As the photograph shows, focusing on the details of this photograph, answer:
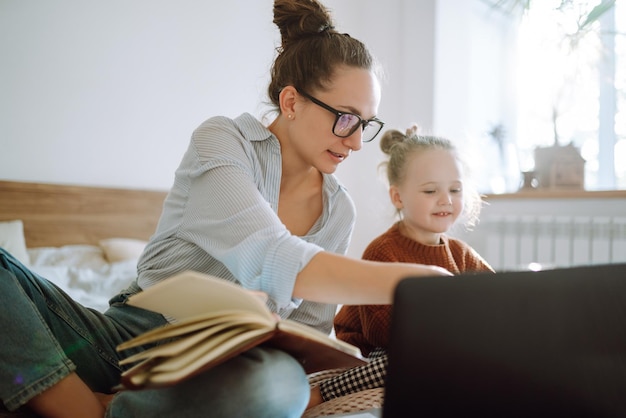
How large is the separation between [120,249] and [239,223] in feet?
5.14

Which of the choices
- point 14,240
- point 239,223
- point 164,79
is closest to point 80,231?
point 14,240

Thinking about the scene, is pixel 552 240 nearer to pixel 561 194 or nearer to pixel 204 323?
pixel 561 194

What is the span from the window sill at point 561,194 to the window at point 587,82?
1.15ft

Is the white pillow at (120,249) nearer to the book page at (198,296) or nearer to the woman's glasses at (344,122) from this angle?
the woman's glasses at (344,122)

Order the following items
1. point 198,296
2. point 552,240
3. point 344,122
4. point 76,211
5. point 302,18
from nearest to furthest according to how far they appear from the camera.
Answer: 1. point 198,296
2. point 344,122
3. point 302,18
4. point 76,211
5. point 552,240

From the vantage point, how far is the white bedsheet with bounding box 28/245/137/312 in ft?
5.82

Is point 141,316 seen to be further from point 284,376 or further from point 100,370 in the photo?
point 284,376

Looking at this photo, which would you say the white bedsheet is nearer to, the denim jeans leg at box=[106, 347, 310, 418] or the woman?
the woman

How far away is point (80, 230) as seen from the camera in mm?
2383

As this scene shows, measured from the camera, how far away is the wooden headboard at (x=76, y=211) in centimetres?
222

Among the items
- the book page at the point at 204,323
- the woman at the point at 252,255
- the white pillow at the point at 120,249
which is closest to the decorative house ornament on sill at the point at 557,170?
the woman at the point at 252,255

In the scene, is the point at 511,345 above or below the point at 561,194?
below

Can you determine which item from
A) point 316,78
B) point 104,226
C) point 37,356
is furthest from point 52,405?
point 104,226

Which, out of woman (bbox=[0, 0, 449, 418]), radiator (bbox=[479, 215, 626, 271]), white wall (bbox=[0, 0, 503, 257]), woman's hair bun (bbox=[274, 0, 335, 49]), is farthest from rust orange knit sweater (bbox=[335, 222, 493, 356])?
radiator (bbox=[479, 215, 626, 271])
